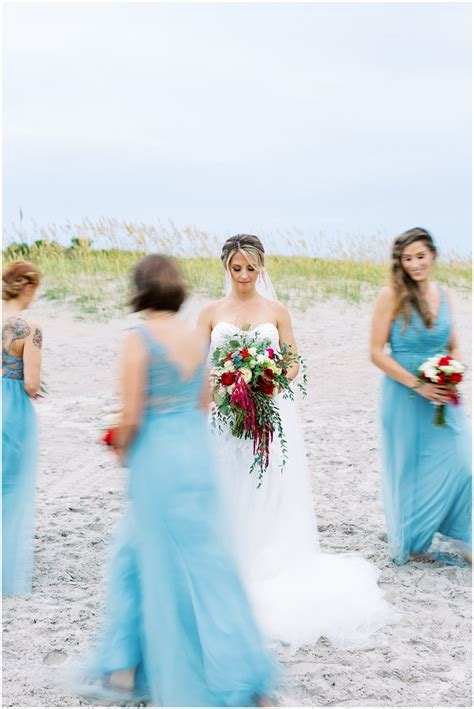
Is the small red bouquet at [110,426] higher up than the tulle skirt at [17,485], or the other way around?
the small red bouquet at [110,426]

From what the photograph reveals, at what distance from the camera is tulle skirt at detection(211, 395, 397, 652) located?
5242 mm

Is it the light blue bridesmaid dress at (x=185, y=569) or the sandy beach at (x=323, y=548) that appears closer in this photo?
the light blue bridesmaid dress at (x=185, y=569)

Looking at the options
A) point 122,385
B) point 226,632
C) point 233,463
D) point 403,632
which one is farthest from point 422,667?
point 122,385

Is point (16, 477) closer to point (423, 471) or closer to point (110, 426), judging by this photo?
point (110, 426)

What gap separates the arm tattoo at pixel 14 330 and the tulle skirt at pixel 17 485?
0.31 m

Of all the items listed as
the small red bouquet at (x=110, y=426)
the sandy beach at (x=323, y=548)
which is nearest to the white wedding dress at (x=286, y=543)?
the sandy beach at (x=323, y=548)

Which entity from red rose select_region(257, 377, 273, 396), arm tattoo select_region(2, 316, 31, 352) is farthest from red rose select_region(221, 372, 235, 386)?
arm tattoo select_region(2, 316, 31, 352)

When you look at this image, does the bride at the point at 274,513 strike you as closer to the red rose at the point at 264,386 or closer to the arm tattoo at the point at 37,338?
Answer: the red rose at the point at 264,386

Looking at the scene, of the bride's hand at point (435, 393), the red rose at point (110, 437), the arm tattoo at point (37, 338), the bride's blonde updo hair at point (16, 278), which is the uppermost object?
the bride's blonde updo hair at point (16, 278)

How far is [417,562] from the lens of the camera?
6137 millimetres

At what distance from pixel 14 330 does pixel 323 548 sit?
2.81 m

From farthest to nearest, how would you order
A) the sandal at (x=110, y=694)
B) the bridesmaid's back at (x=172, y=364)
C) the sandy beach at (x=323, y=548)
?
1. the sandy beach at (x=323, y=548)
2. the sandal at (x=110, y=694)
3. the bridesmaid's back at (x=172, y=364)

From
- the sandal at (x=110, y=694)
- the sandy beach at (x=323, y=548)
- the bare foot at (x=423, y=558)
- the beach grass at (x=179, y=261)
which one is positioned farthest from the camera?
the beach grass at (x=179, y=261)

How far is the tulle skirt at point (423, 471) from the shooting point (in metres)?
5.97
